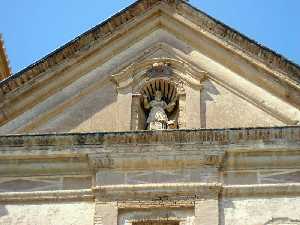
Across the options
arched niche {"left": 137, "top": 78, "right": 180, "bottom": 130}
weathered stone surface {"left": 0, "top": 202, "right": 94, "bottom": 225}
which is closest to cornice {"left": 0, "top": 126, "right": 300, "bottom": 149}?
arched niche {"left": 137, "top": 78, "right": 180, "bottom": 130}

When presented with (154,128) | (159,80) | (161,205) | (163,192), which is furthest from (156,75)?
(161,205)

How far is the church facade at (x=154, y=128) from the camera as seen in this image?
A: 54.7 ft

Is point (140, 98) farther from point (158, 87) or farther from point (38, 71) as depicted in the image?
point (38, 71)

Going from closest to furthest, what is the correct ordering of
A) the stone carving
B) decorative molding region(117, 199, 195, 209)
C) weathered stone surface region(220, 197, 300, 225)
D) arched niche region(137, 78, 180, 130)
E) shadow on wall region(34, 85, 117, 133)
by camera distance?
weathered stone surface region(220, 197, 300, 225), decorative molding region(117, 199, 195, 209), shadow on wall region(34, 85, 117, 133), arched niche region(137, 78, 180, 130), the stone carving

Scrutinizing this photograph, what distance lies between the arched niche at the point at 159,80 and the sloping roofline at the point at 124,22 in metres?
0.98

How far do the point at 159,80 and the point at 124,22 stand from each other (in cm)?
167

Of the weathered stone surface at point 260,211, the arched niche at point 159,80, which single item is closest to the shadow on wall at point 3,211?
the arched niche at point 159,80

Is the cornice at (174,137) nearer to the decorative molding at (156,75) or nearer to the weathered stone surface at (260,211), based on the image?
the weathered stone surface at (260,211)

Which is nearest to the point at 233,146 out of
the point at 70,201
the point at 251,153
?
the point at 251,153

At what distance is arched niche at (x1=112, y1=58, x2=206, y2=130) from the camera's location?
1884 centimetres

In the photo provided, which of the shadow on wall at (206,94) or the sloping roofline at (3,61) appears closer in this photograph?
the shadow on wall at (206,94)

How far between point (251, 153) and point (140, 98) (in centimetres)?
284

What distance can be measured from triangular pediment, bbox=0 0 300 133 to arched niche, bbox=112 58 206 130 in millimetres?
26

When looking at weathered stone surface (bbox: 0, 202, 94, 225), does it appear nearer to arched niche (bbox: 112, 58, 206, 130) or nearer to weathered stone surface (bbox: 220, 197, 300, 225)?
weathered stone surface (bbox: 220, 197, 300, 225)
